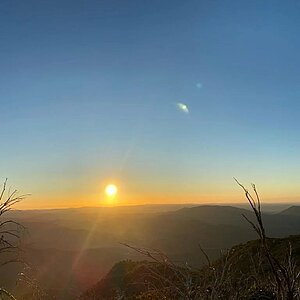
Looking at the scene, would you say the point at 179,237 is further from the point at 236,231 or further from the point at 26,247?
the point at 26,247

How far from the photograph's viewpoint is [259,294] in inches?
254

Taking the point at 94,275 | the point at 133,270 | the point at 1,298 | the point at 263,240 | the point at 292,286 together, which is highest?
the point at 263,240

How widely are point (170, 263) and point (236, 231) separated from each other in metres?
182

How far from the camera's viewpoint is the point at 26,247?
9164mm

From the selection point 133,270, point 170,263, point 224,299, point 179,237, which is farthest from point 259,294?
point 179,237

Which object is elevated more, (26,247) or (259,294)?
(26,247)

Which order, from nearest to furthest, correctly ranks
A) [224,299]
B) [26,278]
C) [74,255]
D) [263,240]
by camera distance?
[263,240] < [224,299] < [26,278] < [74,255]

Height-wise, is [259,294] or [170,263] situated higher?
[170,263]

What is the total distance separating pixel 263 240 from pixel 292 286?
717 mm

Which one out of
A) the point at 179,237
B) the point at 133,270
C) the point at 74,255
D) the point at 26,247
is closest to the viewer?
the point at 26,247

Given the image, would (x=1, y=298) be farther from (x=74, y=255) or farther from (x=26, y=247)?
(x=74, y=255)

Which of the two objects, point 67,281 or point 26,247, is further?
point 67,281

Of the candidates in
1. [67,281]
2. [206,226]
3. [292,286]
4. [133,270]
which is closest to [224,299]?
[292,286]

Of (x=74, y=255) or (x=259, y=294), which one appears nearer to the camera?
(x=259, y=294)
